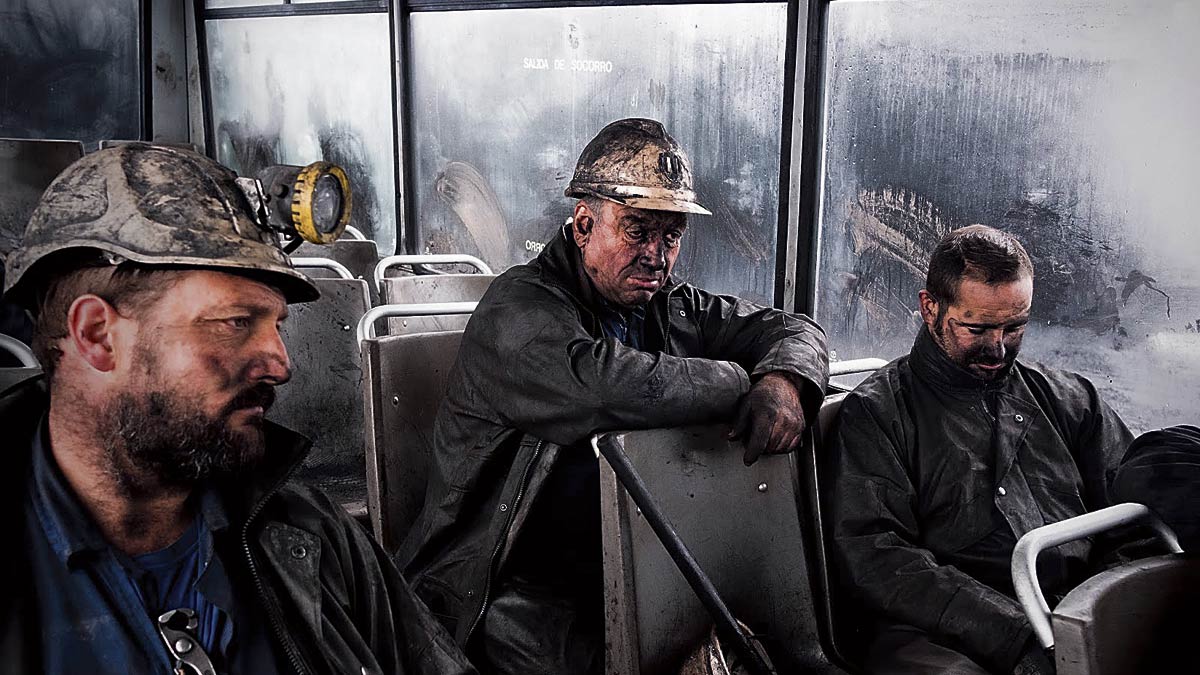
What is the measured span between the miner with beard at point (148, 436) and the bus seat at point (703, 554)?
65cm

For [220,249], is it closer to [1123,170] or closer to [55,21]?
[1123,170]

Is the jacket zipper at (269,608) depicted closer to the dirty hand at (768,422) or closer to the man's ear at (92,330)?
the man's ear at (92,330)

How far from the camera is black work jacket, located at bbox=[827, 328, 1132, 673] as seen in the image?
197cm

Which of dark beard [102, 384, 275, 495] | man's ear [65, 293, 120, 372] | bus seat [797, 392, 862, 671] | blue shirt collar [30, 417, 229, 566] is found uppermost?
man's ear [65, 293, 120, 372]

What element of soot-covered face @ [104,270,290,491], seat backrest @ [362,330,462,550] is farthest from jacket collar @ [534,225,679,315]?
soot-covered face @ [104,270,290,491]

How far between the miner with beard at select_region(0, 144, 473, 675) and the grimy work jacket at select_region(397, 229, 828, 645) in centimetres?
85

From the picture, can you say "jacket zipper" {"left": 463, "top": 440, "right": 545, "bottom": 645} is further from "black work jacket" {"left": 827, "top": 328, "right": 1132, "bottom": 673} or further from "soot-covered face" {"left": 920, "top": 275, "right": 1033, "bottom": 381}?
"soot-covered face" {"left": 920, "top": 275, "right": 1033, "bottom": 381}

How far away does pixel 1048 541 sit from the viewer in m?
1.56

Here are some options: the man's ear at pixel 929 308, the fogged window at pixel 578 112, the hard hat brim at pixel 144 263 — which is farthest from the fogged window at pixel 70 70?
the hard hat brim at pixel 144 263

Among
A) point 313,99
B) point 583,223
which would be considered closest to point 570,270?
point 583,223

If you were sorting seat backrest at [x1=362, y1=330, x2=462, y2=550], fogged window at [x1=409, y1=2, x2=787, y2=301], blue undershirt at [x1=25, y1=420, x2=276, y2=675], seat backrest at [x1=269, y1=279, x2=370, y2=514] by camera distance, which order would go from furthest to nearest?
fogged window at [x1=409, y1=2, x2=787, y2=301]
seat backrest at [x1=269, y1=279, x2=370, y2=514]
seat backrest at [x1=362, y1=330, x2=462, y2=550]
blue undershirt at [x1=25, y1=420, x2=276, y2=675]

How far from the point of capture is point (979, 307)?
2.14m

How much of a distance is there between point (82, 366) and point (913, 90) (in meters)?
2.28

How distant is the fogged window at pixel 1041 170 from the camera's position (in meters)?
2.36
